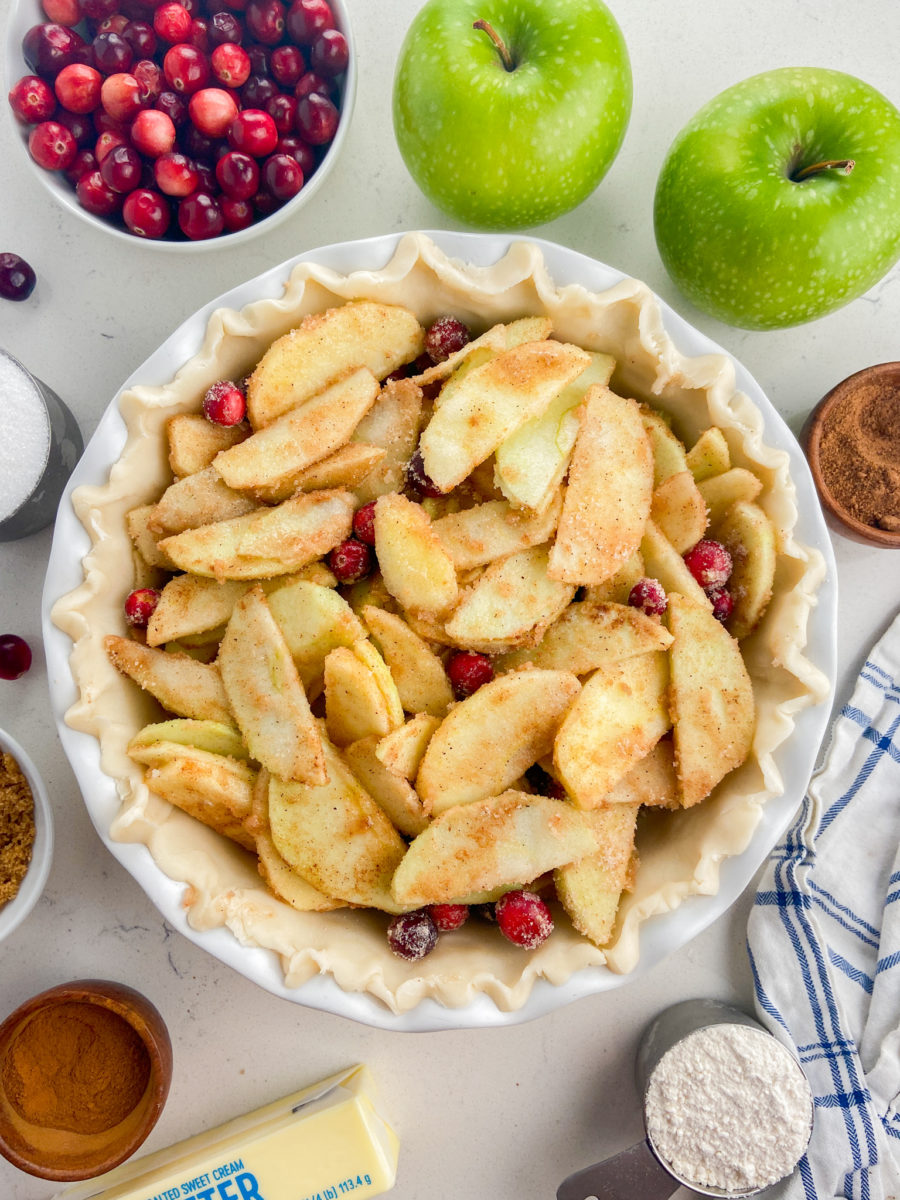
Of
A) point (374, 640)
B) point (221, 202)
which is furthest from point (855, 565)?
point (221, 202)

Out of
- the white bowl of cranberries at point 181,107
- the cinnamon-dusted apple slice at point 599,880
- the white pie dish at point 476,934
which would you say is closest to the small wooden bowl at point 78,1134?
the white pie dish at point 476,934

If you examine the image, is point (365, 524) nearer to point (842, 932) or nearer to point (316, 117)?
point (316, 117)

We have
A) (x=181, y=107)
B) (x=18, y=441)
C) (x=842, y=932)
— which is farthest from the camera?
(x=842, y=932)

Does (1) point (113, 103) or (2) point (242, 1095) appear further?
(2) point (242, 1095)

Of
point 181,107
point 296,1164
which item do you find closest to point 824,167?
point 181,107

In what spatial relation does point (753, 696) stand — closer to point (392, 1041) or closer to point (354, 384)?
point (354, 384)

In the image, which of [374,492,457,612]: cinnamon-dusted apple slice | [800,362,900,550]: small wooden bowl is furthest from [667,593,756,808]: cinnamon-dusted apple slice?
[800,362,900,550]: small wooden bowl
